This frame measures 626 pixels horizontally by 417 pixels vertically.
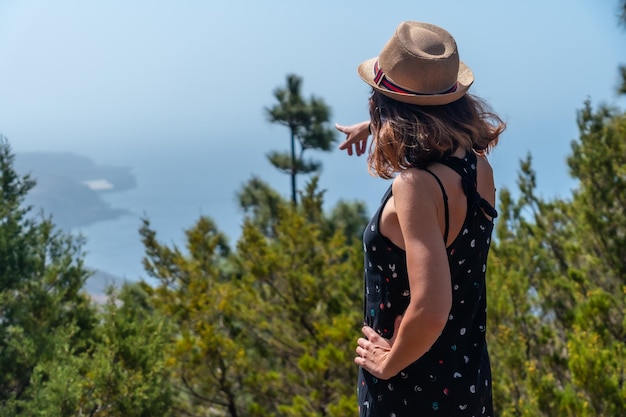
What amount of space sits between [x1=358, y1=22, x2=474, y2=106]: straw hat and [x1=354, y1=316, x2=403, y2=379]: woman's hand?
38 centimetres

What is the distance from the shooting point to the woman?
109 centimetres

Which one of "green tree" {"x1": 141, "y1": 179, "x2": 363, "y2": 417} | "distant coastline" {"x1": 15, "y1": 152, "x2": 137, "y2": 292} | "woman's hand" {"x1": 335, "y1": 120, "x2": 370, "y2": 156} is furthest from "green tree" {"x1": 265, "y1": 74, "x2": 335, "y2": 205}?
"distant coastline" {"x1": 15, "y1": 152, "x2": 137, "y2": 292}

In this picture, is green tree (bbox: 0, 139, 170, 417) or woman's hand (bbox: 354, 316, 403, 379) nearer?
woman's hand (bbox: 354, 316, 403, 379)

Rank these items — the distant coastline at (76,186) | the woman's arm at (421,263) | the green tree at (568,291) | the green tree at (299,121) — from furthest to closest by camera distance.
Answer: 1. the distant coastline at (76,186)
2. the green tree at (299,121)
3. the green tree at (568,291)
4. the woman's arm at (421,263)

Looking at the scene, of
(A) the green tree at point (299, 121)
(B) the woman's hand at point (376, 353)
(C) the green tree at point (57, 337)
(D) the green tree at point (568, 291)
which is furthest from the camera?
(A) the green tree at point (299, 121)

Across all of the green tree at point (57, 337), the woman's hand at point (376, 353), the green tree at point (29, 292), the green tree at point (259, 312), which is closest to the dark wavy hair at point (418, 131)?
the woman's hand at point (376, 353)

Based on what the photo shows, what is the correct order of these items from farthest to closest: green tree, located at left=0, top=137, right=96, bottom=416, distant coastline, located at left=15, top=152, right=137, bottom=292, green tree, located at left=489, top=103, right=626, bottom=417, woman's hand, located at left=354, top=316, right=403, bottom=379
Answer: distant coastline, located at left=15, top=152, right=137, bottom=292 < green tree, located at left=0, top=137, right=96, bottom=416 < green tree, located at left=489, top=103, right=626, bottom=417 < woman's hand, located at left=354, top=316, right=403, bottom=379

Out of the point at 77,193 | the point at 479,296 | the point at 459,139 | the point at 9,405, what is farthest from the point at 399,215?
the point at 77,193

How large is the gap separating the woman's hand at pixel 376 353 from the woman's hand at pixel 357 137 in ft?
1.61

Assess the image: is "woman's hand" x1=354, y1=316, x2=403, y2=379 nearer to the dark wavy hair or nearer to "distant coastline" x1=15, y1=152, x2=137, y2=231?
the dark wavy hair

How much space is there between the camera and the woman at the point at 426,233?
3.58 feet

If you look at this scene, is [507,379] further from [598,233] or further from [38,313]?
[38,313]

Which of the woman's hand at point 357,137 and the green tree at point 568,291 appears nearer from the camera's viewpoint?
the woman's hand at point 357,137

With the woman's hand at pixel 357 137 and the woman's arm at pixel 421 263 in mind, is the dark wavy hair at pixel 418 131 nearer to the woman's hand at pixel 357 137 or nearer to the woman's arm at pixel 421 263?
the woman's arm at pixel 421 263
